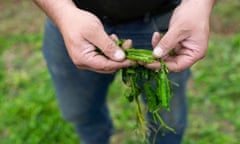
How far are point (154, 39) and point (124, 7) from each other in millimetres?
184

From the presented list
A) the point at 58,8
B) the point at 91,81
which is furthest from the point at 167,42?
the point at 91,81

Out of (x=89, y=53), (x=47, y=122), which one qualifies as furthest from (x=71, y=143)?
Answer: (x=89, y=53)

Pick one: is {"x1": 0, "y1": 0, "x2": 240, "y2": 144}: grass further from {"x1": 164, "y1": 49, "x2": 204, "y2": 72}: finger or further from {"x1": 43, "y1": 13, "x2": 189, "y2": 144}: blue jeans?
{"x1": 164, "y1": 49, "x2": 204, "y2": 72}: finger

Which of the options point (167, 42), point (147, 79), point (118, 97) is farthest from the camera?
point (118, 97)

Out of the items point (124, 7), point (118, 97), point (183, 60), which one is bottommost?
point (118, 97)

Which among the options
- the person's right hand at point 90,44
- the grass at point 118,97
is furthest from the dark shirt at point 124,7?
the grass at point 118,97

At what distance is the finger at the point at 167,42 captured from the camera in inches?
42.9

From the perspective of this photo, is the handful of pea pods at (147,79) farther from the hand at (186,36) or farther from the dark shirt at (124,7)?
the dark shirt at (124,7)

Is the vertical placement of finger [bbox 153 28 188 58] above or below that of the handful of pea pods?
above

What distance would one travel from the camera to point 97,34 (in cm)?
110

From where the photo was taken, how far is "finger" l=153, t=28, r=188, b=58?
1.09 m

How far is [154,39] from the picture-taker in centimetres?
114

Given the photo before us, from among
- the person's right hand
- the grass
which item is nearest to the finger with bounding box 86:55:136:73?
the person's right hand

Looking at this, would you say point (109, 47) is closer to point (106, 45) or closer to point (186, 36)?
point (106, 45)
